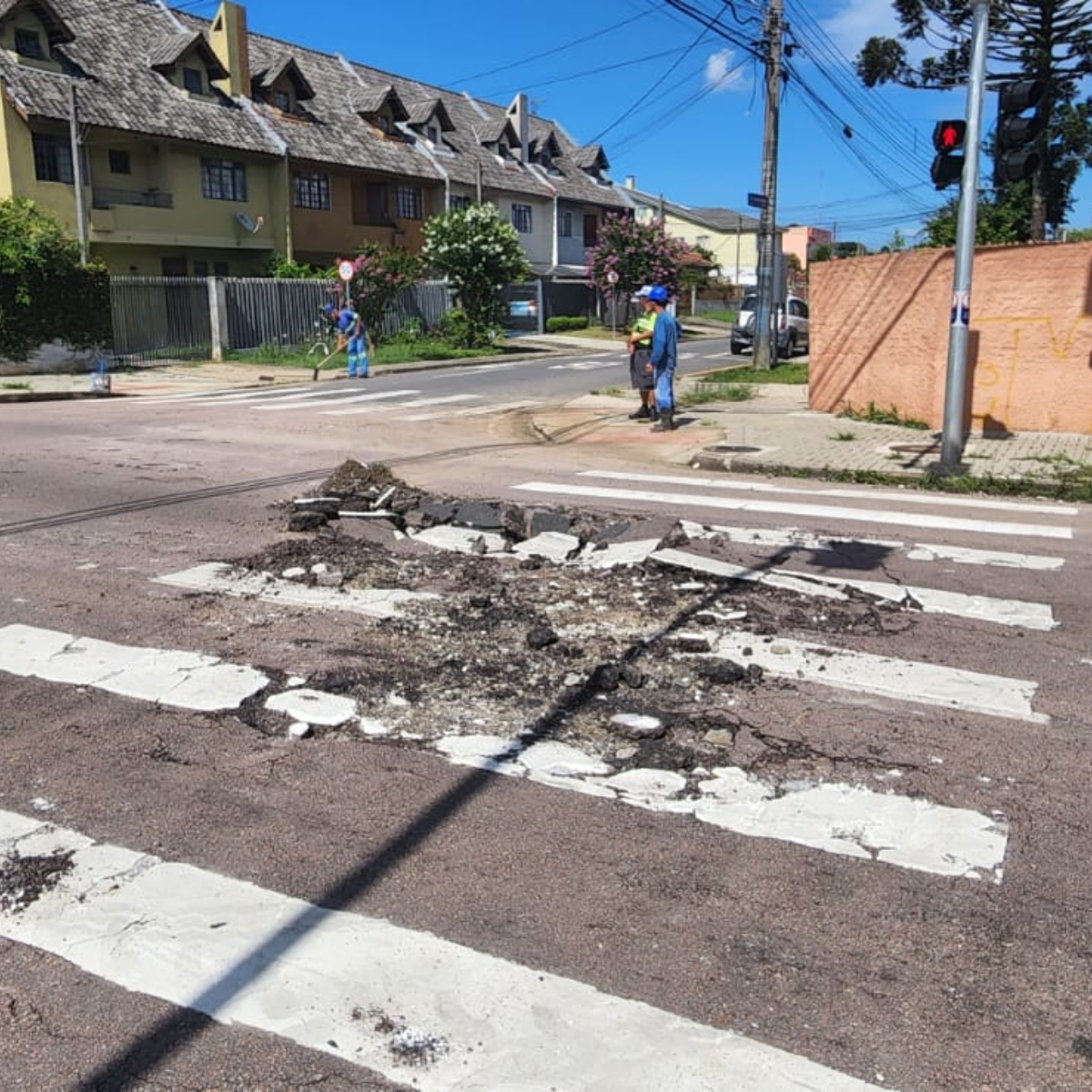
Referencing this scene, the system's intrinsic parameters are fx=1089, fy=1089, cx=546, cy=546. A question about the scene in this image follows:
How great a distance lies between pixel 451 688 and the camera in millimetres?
5230

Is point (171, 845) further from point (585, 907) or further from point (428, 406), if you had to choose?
point (428, 406)

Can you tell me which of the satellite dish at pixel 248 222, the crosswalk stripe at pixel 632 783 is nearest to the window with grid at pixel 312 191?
the satellite dish at pixel 248 222

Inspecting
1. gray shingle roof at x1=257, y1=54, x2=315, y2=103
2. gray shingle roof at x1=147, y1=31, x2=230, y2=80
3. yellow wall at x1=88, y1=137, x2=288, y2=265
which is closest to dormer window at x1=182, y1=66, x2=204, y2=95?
gray shingle roof at x1=147, y1=31, x2=230, y2=80

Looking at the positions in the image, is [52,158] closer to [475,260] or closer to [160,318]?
[160,318]

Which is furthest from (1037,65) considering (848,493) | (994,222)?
(848,493)

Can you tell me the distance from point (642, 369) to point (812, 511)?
6686 millimetres

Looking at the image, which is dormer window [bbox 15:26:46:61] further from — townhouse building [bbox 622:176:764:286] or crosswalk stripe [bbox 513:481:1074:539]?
townhouse building [bbox 622:176:764:286]

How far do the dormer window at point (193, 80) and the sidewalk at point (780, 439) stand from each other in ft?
57.3

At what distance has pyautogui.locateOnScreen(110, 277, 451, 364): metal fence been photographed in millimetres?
28844

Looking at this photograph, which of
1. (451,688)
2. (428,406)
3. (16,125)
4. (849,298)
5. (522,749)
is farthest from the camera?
(16,125)

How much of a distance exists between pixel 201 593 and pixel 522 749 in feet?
10.1

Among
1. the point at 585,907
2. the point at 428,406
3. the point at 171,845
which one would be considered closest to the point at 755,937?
the point at 585,907

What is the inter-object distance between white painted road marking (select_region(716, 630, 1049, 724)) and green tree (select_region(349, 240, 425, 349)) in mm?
29555

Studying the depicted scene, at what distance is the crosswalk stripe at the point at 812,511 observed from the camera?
898 cm
